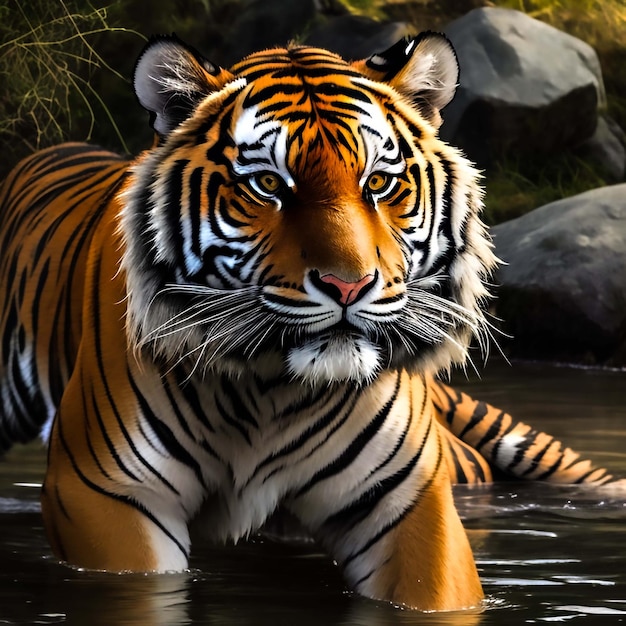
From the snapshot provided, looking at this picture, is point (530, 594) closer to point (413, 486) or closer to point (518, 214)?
point (413, 486)

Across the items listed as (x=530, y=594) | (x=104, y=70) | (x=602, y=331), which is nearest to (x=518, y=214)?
(x=602, y=331)

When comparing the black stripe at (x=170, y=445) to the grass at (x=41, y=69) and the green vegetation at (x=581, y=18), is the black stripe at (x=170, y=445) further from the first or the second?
the green vegetation at (x=581, y=18)

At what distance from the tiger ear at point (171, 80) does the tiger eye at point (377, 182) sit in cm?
42

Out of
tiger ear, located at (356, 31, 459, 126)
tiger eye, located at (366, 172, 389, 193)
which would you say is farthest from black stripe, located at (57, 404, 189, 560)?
tiger ear, located at (356, 31, 459, 126)

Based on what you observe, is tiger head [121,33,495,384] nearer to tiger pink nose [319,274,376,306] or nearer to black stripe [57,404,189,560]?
tiger pink nose [319,274,376,306]

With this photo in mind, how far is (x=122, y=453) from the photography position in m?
3.35

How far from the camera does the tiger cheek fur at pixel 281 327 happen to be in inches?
118

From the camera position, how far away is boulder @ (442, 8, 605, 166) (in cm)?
1107

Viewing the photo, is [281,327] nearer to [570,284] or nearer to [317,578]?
[317,578]

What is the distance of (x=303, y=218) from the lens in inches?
116

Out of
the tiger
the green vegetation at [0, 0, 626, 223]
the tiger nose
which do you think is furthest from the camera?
the green vegetation at [0, 0, 626, 223]

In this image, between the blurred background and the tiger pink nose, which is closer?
the tiger pink nose

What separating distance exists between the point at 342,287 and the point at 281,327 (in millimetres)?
Result: 192

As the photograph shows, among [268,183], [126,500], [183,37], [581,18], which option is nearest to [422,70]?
[268,183]
